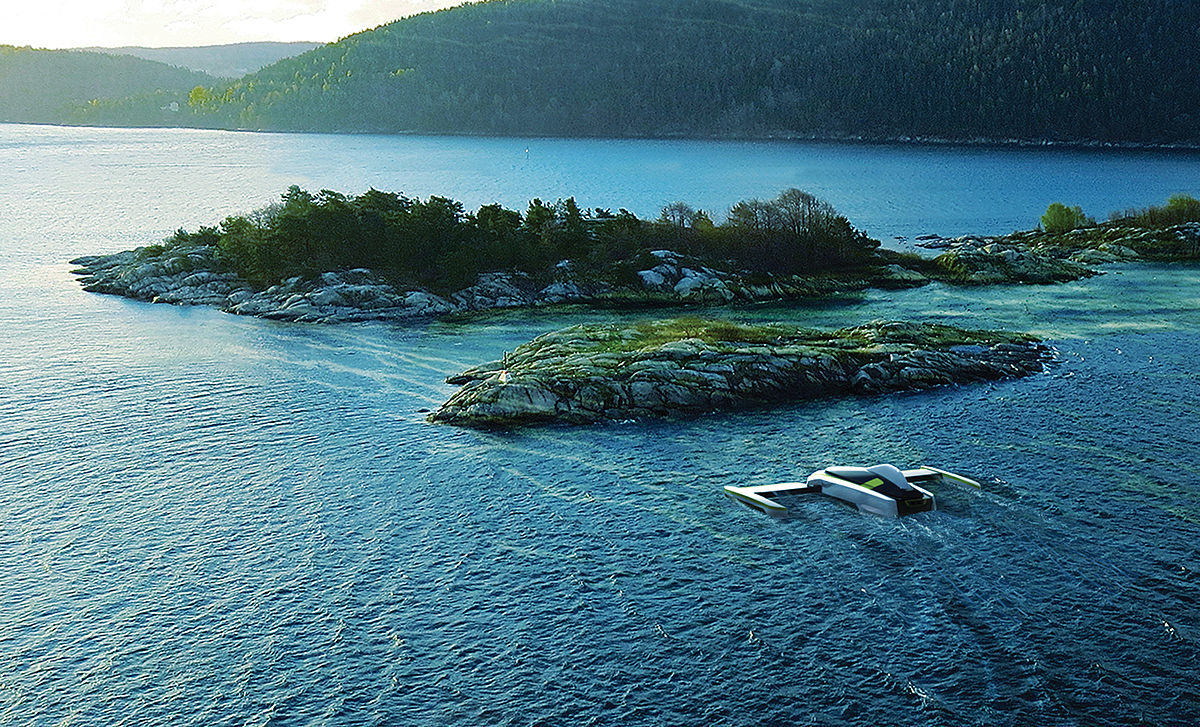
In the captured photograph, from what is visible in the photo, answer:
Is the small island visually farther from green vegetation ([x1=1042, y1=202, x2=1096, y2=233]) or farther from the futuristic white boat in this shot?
the futuristic white boat

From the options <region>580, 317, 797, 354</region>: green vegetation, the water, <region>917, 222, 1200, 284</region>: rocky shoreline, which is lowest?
the water

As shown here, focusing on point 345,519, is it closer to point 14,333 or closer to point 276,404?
point 276,404

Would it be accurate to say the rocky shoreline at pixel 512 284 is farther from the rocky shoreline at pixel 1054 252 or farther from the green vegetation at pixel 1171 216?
the green vegetation at pixel 1171 216

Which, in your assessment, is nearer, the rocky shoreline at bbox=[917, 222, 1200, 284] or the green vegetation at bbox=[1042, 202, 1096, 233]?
the rocky shoreline at bbox=[917, 222, 1200, 284]

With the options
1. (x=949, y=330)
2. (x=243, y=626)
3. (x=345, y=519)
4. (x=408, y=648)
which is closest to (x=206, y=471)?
(x=345, y=519)

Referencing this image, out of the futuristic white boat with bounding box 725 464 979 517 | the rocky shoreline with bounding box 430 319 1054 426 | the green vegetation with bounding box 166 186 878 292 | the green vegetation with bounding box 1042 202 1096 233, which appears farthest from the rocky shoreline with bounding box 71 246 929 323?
the futuristic white boat with bounding box 725 464 979 517
